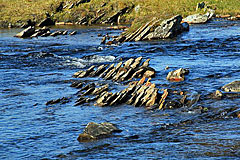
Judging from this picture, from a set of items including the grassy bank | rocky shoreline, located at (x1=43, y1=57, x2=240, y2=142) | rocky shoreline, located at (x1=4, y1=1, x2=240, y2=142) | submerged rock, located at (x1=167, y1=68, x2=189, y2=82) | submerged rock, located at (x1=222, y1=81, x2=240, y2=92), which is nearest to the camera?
rocky shoreline, located at (x1=43, y1=57, x2=240, y2=142)

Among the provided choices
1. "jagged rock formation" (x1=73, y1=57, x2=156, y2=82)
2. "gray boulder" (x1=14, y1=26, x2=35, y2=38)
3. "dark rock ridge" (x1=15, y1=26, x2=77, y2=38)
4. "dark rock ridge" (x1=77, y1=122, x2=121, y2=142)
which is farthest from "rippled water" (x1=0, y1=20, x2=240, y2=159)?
"gray boulder" (x1=14, y1=26, x2=35, y2=38)

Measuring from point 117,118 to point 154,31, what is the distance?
29635 mm

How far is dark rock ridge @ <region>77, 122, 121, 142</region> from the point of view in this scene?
562 inches

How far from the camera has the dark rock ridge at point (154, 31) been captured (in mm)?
44500

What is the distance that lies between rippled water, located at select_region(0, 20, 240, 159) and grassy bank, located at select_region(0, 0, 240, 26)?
36959 millimetres

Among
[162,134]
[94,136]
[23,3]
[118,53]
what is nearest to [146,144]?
[162,134]

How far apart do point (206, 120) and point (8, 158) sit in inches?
320

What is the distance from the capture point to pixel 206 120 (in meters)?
15.8

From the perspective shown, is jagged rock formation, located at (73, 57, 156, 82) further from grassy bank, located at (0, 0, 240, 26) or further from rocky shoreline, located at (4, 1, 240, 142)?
grassy bank, located at (0, 0, 240, 26)

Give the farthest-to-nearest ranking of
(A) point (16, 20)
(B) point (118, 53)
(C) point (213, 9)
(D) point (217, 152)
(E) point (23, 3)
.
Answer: (E) point (23, 3), (A) point (16, 20), (C) point (213, 9), (B) point (118, 53), (D) point (217, 152)

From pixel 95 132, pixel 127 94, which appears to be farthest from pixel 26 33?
pixel 95 132

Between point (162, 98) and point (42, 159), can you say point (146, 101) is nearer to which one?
point (162, 98)

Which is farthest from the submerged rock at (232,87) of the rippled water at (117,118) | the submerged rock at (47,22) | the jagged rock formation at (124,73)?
the submerged rock at (47,22)

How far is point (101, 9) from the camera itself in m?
77.7
